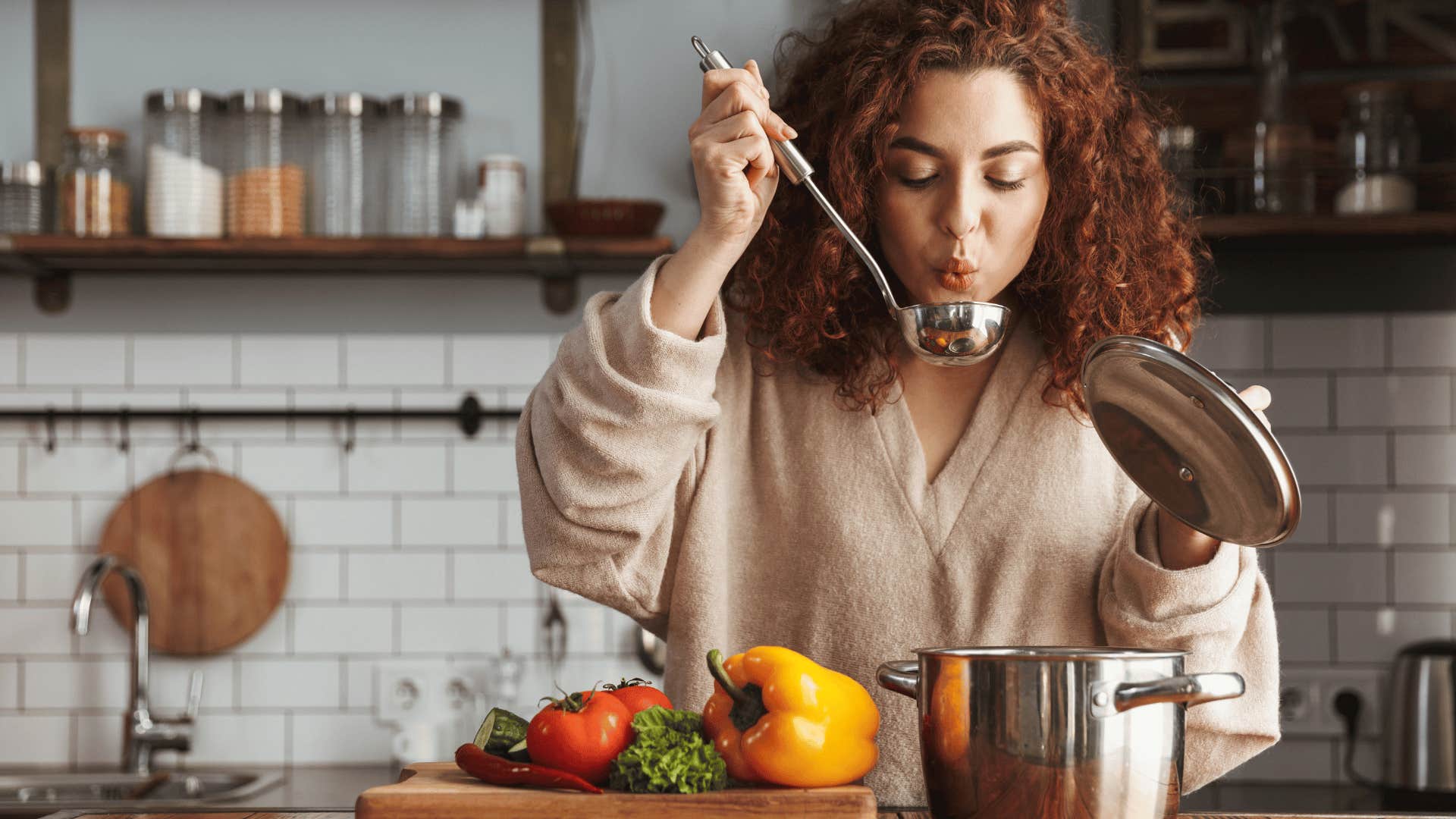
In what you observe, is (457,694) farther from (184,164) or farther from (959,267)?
(959,267)

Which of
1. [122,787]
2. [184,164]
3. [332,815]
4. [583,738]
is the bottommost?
[122,787]

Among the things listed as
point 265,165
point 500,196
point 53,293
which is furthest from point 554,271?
point 53,293

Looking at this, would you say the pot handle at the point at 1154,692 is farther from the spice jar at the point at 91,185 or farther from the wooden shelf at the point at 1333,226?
the spice jar at the point at 91,185

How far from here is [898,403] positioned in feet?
4.33

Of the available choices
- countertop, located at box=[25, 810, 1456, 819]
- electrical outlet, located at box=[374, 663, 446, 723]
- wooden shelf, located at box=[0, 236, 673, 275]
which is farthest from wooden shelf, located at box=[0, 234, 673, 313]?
countertop, located at box=[25, 810, 1456, 819]

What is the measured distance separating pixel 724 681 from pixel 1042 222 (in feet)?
1.87

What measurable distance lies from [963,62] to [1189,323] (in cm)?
39

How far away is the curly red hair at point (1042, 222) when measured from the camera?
121 cm

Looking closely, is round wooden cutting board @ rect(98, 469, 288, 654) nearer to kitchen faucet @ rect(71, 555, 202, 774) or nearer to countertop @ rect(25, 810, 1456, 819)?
kitchen faucet @ rect(71, 555, 202, 774)

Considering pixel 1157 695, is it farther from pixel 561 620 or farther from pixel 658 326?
pixel 561 620

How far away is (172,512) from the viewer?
8.48ft

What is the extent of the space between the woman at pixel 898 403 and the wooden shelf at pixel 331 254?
111 centimetres

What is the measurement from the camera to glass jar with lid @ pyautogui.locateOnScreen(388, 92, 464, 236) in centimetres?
250

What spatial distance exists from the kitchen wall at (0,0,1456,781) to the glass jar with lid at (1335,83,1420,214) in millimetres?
252
